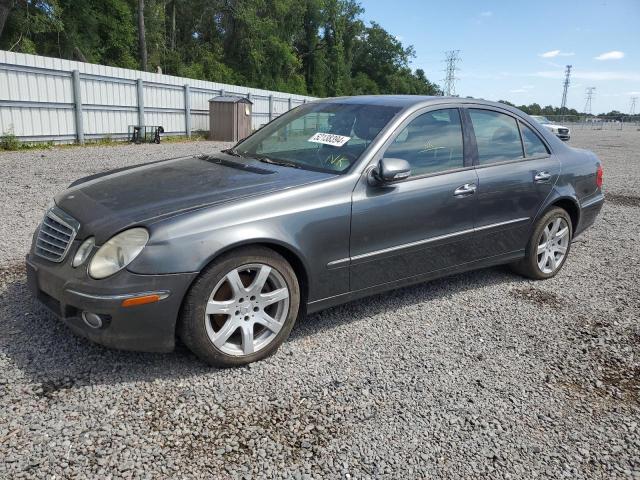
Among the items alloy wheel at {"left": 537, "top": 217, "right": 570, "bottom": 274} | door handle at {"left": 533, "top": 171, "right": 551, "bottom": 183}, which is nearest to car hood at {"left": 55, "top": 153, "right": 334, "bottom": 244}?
door handle at {"left": 533, "top": 171, "right": 551, "bottom": 183}

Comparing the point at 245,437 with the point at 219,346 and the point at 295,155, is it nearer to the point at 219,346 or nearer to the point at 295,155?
the point at 219,346

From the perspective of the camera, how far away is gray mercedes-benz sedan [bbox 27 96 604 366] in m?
2.72

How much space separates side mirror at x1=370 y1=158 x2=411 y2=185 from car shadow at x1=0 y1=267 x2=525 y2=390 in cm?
106

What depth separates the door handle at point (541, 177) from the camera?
14.7ft

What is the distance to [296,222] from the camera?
3.09 metres

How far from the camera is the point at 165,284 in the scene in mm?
2688

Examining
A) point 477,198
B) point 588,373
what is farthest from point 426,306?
point 588,373

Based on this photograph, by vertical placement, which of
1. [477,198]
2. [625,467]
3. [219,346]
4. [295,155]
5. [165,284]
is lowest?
[625,467]

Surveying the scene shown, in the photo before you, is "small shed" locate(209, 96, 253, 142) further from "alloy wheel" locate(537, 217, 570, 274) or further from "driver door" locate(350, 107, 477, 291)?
"driver door" locate(350, 107, 477, 291)

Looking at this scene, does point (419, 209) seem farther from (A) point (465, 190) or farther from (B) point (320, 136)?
(B) point (320, 136)

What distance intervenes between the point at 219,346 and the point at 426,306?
5.97ft

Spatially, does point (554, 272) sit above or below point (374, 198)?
below

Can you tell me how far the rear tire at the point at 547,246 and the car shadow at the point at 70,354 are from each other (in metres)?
1.63

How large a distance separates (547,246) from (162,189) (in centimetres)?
346
